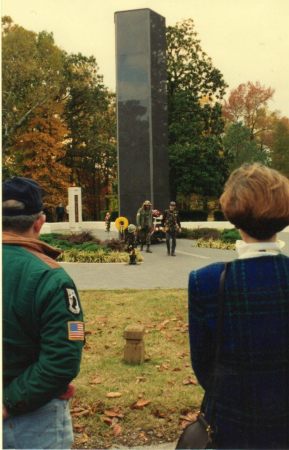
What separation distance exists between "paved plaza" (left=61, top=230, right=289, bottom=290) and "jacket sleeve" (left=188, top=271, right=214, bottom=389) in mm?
8576

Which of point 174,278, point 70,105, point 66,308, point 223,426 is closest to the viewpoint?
point 223,426

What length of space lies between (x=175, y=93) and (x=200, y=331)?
3110 centimetres

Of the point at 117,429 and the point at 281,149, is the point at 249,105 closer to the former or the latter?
the point at 281,149

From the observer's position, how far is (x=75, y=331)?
2.12 metres

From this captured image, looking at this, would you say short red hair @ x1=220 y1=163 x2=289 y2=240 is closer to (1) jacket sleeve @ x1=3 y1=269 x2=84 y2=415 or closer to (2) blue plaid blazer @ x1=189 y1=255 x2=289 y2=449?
(2) blue plaid blazer @ x1=189 y1=255 x2=289 y2=449

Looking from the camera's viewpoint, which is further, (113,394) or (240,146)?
(240,146)

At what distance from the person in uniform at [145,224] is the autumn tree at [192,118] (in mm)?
14321

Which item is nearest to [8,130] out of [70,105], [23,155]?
[23,155]

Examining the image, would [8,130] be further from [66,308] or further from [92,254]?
[66,308]

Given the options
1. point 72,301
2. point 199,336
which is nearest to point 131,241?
point 72,301

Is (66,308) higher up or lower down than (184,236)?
higher up

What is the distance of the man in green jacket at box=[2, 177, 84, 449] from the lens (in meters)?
2.10

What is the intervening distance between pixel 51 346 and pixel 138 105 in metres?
18.6

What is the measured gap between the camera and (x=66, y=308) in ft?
6.91
